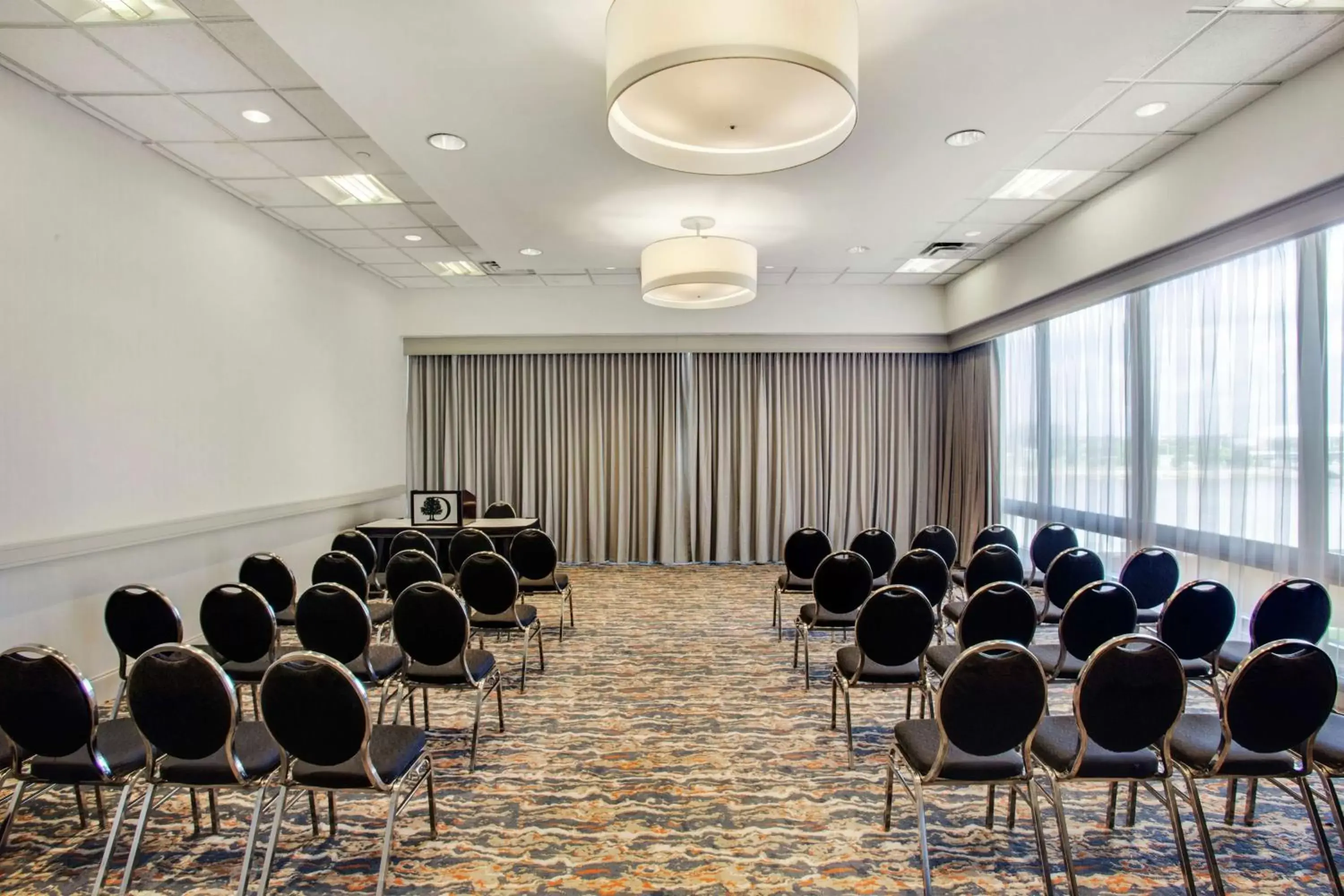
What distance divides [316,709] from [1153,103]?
17.6ft

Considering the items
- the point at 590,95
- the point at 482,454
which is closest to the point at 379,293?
the point at 482,454

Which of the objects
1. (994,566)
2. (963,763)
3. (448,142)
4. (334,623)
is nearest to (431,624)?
(334,623)

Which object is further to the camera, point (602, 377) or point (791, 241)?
point (602, 377)

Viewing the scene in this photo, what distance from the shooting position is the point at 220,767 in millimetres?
2441

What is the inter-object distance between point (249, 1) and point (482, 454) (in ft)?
23.2

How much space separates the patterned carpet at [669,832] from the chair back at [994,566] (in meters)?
1.15

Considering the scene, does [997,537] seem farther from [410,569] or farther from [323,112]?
[323,112]

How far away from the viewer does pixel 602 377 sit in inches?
363

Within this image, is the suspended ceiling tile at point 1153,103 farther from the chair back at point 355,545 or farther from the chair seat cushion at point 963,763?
the chair back at point 355,545

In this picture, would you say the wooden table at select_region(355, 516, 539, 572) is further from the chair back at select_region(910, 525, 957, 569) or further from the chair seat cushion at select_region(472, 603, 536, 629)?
the chair back at select_region(910, 525, 957, 569)

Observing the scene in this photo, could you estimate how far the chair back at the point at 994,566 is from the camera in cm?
450

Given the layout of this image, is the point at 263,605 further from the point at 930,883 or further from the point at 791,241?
the point at 791,241

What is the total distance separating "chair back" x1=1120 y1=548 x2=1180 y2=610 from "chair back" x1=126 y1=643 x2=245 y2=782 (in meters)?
5.04

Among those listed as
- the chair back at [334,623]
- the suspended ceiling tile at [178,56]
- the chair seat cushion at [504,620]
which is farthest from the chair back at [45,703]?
Answer: the suspended ceiling tile at [178,56]
